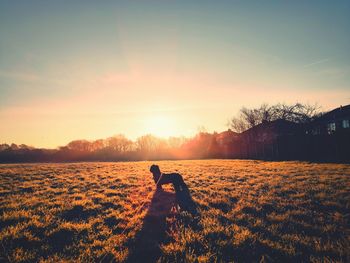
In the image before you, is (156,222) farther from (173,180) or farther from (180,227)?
(173,180)

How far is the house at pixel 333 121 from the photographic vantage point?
1278 inches

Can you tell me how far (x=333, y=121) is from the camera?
34.3m

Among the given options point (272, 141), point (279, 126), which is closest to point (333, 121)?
point (279, 126)

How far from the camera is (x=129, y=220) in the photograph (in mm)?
6074

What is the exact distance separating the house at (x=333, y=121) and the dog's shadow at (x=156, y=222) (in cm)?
3160

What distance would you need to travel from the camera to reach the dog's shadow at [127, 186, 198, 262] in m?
4.18

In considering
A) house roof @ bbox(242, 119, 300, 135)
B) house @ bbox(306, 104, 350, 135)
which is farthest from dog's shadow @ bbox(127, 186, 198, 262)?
house roof @ bbox(242, 119, 300, 135)

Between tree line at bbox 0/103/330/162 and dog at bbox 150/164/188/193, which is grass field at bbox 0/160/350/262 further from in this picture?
tree line at bbox 0/103/330/162

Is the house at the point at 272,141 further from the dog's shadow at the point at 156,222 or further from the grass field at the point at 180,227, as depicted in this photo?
the dog's shadow at the point at 156,222

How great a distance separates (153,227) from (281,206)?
4281mm

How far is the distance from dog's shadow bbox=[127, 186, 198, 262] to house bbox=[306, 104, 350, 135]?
1244 inches

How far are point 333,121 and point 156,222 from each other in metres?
38.3

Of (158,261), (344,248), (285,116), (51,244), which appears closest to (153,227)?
(158,261)

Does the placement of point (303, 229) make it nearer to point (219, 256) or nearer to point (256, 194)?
point (219, 256)
